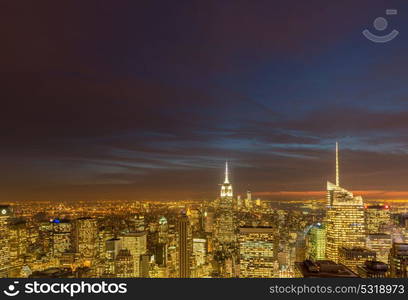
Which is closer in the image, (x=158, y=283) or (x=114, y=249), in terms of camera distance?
(x=158, y=283)

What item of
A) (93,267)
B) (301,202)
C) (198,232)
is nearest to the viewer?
(301,202)

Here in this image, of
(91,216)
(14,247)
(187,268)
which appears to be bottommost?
(187,268)

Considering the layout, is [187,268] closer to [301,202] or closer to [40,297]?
[301,202]

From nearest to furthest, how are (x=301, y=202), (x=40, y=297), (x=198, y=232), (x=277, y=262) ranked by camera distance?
(x=40, y=297)
(x=301, y=202)
(x=277, y=262)
(x=198, y=232)

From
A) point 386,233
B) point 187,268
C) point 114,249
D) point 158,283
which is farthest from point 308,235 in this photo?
point 158,283

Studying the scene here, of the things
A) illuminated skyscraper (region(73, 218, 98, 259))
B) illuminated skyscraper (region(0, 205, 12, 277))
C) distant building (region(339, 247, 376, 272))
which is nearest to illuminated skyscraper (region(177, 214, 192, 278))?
illuminated skyscraper (region(73, 218, 98, 259))
